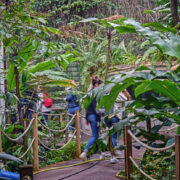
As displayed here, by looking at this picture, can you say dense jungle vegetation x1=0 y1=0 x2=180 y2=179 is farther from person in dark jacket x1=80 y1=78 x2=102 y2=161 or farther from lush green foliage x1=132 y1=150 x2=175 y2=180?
person in dark jacket x1=80 y1=78 x2=102 y2=161

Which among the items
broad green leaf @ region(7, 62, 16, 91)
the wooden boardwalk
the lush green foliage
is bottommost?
the wooden boardwalk

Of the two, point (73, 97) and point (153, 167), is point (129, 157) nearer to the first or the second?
point (153, 167)

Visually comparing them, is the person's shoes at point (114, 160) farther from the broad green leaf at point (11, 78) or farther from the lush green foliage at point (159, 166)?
the broad green leaf at point (11, 78)

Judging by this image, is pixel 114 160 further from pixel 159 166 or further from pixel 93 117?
pixel 159 166

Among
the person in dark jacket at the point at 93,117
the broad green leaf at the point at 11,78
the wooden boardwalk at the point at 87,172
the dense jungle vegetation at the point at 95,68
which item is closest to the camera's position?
the dense jungle vegetation at the point at 95,68

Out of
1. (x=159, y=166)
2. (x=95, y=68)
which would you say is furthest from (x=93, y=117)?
(x=95, y=68)

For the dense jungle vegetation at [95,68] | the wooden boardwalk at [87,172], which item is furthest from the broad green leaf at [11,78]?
the wooden boardwalk at [87,172]

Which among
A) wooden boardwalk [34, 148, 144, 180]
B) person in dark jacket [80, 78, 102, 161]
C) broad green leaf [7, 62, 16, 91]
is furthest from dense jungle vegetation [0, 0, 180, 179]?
wooden boardwalk [34, 148, 144, 180]

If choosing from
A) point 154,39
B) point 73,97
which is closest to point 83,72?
point 73,97

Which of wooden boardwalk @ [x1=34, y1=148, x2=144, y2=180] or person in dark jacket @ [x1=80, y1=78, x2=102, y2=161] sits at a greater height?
person in dark jacket @ [x1=80, y1=78, x2=102, y2=161]

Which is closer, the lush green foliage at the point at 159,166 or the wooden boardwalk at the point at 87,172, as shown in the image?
the lush green foliage at the point at 159,166

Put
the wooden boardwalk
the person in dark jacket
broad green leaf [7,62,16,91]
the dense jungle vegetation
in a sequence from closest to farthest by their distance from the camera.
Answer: the dense jungle vegetation, the wooden boardwalk, broad green leaf [7,62,16,91], the person in dark jacket

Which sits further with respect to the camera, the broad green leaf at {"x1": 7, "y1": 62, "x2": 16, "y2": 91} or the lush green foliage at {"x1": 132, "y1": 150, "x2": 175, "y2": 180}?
the broad green leaf at {"x1": 7, "y1": 62, "x2": 16, "y2": 91}

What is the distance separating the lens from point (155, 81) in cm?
289
